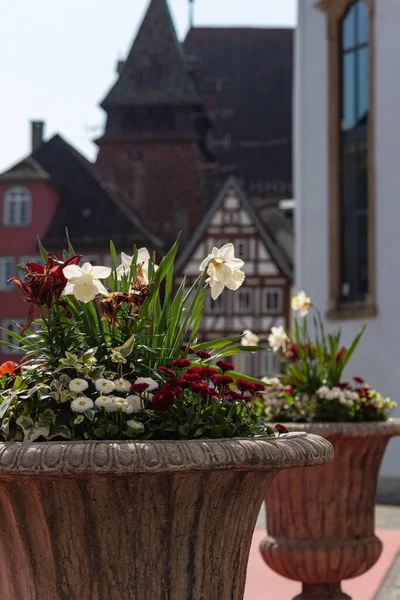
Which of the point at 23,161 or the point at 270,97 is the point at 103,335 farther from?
the point at 270,97

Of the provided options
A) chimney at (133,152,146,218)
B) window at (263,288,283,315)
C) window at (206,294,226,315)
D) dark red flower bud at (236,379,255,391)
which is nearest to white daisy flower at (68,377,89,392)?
dark red flower bud at (236,379,255,391)

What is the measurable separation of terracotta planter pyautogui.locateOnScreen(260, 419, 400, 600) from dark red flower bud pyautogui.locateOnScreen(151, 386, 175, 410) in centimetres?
246

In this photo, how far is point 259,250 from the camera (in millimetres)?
40594

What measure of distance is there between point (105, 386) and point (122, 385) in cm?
4

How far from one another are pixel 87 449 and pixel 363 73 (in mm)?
13493

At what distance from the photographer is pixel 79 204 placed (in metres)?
45.8

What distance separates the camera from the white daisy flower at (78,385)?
3.09m

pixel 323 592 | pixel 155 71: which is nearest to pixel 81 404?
pixel 323 592

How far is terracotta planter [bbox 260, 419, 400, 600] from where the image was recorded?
559cm

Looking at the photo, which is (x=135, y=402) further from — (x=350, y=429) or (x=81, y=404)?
(x=350, y=429)

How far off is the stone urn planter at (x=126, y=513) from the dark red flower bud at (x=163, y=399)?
22 centimetres

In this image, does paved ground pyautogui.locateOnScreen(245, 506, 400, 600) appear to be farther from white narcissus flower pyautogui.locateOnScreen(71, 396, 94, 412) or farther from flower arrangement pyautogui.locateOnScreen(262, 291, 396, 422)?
white narcissus flower pyautogui.locateOnScreen(71, 396, 94, 412)

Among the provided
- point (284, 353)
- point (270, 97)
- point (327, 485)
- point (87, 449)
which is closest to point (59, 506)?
point (87, 449)

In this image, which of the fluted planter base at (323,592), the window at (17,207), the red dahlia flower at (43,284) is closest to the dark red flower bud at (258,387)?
the red dahlia flower at (43,284)
